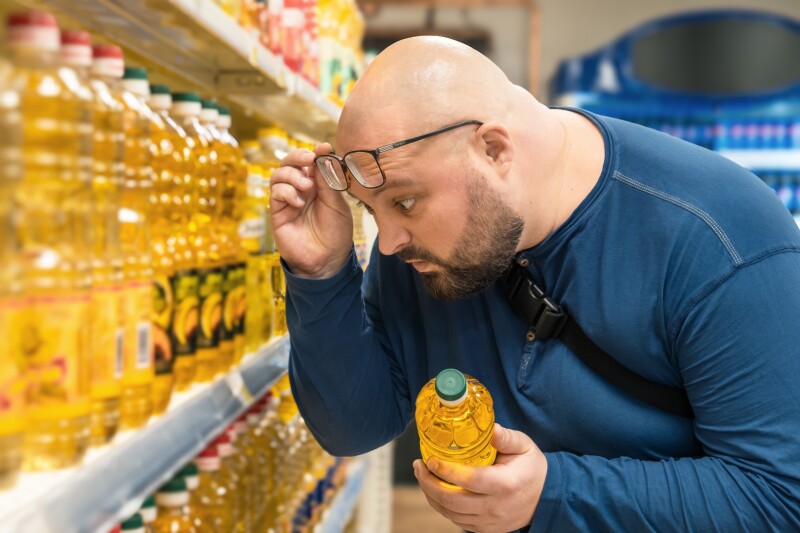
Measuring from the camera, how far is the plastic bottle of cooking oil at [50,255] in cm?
92

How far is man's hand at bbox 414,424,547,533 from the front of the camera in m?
1.32

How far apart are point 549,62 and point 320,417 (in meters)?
5.77

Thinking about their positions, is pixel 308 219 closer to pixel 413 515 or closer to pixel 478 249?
pixel 478 249

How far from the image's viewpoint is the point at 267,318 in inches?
74.7

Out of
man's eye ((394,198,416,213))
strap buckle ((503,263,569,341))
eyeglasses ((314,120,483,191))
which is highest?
eyeglasses ((314,120,483,191))

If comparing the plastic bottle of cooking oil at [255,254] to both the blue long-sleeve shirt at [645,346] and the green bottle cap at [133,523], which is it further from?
the green bottle cap at [133,523]

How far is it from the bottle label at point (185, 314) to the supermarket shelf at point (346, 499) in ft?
4.72

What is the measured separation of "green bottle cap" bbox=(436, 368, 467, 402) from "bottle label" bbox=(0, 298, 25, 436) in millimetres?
556

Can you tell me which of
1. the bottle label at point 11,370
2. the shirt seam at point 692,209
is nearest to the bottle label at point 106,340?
the bottle label at point 11,370

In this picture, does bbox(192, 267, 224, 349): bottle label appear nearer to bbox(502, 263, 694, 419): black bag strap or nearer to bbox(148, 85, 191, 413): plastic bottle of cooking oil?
bbox(148, 85, 191, 413): plastic bottle of cooking oil

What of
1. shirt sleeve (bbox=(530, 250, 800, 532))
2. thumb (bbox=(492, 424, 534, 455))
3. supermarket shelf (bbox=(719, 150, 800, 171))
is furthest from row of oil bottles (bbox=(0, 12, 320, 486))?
supermarket shelf (bbox=(719, 150, 800, 171))

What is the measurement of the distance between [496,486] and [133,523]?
22.1 inches

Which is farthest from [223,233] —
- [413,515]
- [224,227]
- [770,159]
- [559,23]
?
[559,23]

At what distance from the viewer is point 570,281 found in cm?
151
